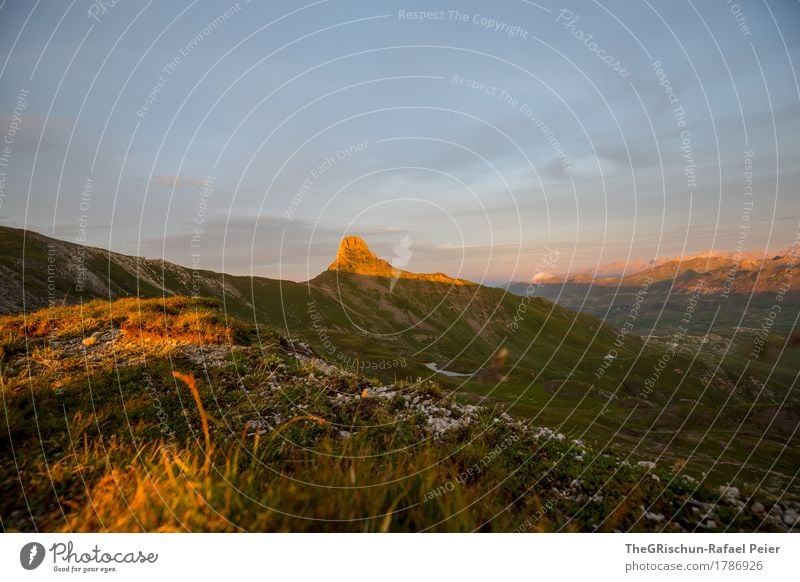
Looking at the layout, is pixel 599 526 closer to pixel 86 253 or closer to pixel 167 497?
pixel 167 497

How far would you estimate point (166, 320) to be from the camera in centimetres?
1905

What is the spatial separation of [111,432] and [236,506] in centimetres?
661
